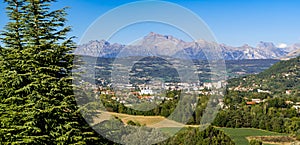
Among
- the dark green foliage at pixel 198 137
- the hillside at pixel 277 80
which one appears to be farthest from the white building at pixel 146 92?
the hillside at pixel 277 80

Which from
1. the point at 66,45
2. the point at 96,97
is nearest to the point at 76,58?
the point at 66,45

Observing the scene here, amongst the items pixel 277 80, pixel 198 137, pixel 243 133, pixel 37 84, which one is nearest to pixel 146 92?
pixel 198 137

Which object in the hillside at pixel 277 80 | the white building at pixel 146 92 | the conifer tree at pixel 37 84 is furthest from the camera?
the hillside at pixel 277 80

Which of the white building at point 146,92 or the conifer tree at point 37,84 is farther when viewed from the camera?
the white building at point 146,92

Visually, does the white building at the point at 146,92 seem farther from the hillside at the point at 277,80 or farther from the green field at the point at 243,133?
the hillside at the point at 277,80

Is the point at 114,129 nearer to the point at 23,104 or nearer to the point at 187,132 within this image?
the point at 23,104

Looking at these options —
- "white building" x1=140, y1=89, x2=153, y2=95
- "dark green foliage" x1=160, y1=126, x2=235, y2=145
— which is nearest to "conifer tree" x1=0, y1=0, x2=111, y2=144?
"white building" x1=140, y1=89, x2=153, y2=95
